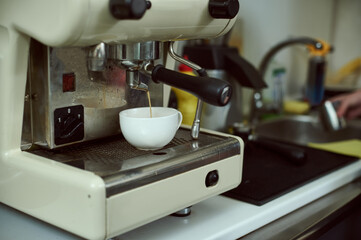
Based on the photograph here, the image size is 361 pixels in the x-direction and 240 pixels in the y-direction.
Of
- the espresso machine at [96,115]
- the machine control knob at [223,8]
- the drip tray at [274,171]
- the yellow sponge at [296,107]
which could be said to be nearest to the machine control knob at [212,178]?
the espresso machine at [96,115]

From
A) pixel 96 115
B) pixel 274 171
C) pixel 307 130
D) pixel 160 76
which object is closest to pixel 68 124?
pixel 96 115

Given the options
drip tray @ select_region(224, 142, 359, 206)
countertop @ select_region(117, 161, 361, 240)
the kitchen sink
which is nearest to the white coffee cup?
countertop @ select_region(117, 161, 361, 240)

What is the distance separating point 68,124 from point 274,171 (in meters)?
0.53

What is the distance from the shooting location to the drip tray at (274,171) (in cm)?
100

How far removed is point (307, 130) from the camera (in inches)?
76.8

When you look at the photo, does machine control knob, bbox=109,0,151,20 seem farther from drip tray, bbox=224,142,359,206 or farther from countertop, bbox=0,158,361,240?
drip tray, bbox=224,142,359,206

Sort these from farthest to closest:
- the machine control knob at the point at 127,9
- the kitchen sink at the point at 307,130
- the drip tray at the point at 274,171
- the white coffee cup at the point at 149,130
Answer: the kitchen sink at the point at 307,130, the drip tray at the point at 274,171, the white coffee cup at the point at 149,130, the machine control knob at the point at 127,9

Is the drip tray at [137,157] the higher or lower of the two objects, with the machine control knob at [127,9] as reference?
lower

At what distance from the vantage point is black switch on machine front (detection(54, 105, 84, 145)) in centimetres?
80

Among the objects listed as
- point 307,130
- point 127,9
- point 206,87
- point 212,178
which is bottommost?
point 307,130

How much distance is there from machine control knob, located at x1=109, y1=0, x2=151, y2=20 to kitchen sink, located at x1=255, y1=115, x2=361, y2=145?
1.27 m

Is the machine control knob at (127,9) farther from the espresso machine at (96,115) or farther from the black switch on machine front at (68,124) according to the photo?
the black switch on machine front at (68,124)

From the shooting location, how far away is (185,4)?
0.78 meters

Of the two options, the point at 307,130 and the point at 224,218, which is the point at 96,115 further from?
the point at 307,130
